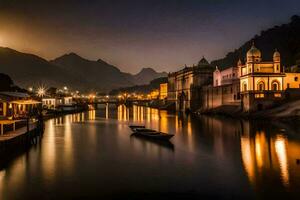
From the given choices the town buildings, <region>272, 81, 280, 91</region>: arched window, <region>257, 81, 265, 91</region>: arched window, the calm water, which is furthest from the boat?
<region>272, 81, 280, 91</region>: arched window

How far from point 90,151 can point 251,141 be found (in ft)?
75.7

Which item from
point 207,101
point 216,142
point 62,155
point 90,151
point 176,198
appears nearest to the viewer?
point 176,198

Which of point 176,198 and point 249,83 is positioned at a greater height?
point 249,83

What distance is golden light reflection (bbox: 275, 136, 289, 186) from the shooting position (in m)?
29.6

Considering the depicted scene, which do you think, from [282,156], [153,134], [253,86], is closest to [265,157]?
[282,156]

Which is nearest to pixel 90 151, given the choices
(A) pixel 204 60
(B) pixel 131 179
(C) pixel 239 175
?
(B) pixel 131 179

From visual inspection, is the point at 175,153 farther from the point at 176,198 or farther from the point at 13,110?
the point at 13,110

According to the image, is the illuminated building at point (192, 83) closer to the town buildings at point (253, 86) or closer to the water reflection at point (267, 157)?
the town buildings at point (253, 86)

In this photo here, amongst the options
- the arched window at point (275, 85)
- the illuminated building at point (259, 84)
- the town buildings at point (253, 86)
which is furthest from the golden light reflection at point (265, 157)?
the arched window at point (275, 85)

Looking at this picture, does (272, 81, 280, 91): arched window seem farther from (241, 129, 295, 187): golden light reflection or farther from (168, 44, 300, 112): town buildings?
(241, 129, 295, 187): golden light reflection

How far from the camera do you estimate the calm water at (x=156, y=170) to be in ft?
85.9

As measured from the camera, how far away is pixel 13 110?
64375 mm

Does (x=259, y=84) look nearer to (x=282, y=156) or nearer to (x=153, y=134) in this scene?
(x=153, y=134)

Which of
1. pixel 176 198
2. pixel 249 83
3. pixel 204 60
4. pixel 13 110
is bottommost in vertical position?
pixel 176 198
